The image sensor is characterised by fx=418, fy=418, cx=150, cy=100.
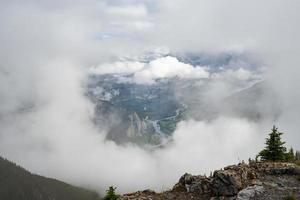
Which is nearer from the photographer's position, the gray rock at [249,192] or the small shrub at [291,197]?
the small shrub at [291,197]

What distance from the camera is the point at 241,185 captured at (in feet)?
147

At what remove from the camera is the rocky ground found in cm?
4384

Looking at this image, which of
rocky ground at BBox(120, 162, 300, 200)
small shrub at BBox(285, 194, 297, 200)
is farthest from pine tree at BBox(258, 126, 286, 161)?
small shrub at BBox(285, 194, 297, 200)

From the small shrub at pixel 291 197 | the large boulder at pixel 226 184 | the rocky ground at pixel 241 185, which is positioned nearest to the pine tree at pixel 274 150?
the rocky ground at pixel 241 185

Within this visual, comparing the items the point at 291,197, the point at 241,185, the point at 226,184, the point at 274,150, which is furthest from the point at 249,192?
the point at 274,150

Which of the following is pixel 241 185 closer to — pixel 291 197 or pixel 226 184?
pixel 226 184

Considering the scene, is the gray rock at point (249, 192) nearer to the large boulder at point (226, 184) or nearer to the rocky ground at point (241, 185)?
the rocky ground at point (241, 185)

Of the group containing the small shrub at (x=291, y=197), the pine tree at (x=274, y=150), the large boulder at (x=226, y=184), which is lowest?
the small shrub at (x=291, y=197)

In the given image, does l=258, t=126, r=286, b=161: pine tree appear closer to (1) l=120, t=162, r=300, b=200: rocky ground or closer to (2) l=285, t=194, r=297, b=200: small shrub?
(1) l=120, t=162, r=300, b=200: rocky ground

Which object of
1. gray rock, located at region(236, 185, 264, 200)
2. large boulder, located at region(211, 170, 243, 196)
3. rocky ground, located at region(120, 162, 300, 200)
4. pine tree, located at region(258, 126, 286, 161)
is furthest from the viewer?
pine tree, located at region(258, 126, 286, 161)

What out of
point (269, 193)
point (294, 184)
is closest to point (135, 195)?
point (269, 193)

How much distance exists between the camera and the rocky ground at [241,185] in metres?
43.8

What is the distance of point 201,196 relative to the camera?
45.2 m

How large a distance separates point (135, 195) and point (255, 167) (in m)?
14.6
